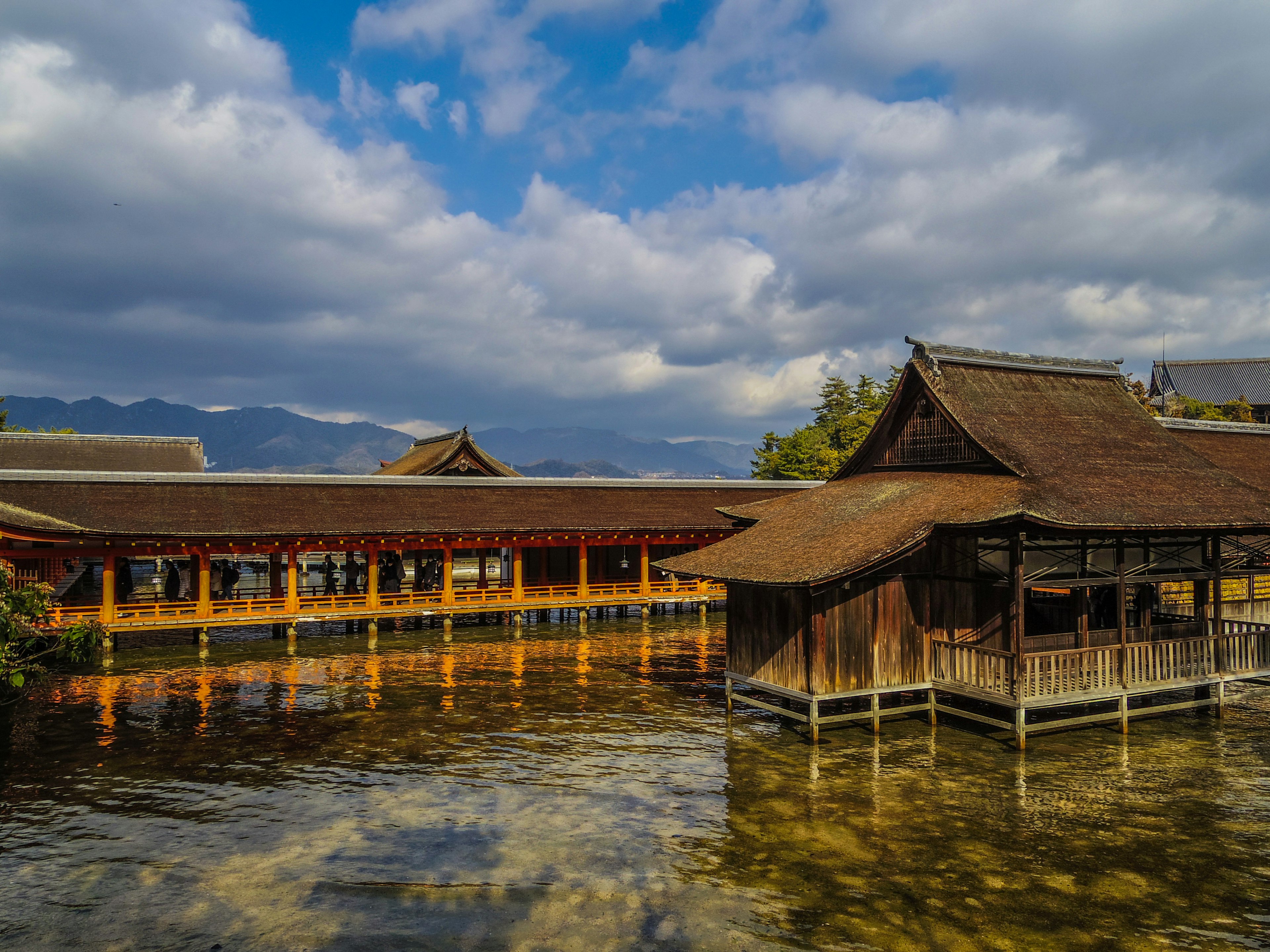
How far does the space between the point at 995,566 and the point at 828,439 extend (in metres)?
59.0

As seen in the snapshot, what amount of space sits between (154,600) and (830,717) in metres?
26.5

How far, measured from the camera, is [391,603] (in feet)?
111

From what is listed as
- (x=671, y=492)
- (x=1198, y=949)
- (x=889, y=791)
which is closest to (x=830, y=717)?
(x=889, y=791)

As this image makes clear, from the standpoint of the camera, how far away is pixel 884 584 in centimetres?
1770

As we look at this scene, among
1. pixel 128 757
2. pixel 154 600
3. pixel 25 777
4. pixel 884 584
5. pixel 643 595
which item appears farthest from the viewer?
pixel 643 595

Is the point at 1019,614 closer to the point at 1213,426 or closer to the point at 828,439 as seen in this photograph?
the point at 1213,426

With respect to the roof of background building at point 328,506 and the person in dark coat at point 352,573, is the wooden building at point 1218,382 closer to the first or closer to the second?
the roof of background building at point 328,506

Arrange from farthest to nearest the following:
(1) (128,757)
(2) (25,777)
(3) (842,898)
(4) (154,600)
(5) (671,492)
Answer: (5) (671,492) → (4) (154,600) → (1) (128,757) → (2) (25,777) → (3) (842,898)

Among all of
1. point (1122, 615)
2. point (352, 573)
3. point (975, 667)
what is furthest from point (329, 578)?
point (1122, 615)

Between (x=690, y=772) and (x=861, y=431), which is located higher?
(x=861, y=431)

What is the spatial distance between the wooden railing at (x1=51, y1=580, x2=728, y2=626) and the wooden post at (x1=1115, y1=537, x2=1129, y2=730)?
11.9m

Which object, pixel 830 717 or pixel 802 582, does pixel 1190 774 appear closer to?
pixel 830 717

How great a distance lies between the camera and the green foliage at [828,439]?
70438 mm

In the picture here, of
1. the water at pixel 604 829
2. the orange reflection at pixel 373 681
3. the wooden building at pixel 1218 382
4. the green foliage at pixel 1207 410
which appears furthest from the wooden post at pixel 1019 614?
the wooden building at pixel 1218 382
